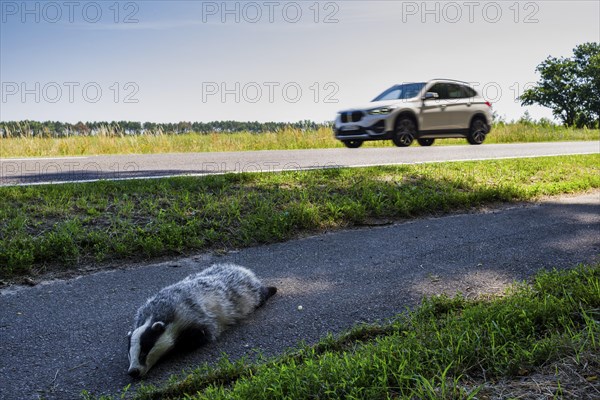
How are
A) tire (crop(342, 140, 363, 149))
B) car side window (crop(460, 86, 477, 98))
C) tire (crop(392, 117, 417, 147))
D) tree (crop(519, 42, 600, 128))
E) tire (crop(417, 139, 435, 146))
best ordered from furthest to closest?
tree (crop(519, 42, 600, 128))
tire (crop(417, 139, 435, 146))
car side window (crop(460, 86, 477, 98))
tire (crop(342, 140, 363, 149))
tire (crop(392, 117, 417, 147))

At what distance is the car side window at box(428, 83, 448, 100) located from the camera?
17188 mm

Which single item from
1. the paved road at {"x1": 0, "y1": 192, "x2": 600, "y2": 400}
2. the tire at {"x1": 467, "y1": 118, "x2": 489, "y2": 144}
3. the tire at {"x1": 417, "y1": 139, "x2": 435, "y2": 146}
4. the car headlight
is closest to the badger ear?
the paved road at {"x1": 0, "y1": 192, "x2": 600, "y2": 400}

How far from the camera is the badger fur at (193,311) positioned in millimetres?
3867

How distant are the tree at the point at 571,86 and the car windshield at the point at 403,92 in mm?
45885

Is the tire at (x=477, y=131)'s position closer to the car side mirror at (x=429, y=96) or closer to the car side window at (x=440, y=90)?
the car side window at (x=440, y=90)

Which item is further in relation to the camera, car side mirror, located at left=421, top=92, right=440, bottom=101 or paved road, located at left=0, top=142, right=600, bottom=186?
car side mirror, located at left=421, top=92, right=440, bottom=101

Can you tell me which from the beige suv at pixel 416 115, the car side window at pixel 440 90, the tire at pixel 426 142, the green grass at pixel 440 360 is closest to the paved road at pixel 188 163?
the beige suv at pixel 416 115

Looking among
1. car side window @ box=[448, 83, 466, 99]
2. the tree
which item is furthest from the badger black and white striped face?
the tree

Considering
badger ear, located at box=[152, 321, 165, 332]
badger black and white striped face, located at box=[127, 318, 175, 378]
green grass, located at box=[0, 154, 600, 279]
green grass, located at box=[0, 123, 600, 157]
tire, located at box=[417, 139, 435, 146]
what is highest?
green grass, located at box=[0, 123, 600, 157]

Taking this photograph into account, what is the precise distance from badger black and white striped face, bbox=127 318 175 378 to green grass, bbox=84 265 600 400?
0.80 feet

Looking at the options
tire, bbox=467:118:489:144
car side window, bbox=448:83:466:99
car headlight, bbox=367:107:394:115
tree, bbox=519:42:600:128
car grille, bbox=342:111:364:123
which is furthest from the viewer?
tree, bbox=519:42:600:128

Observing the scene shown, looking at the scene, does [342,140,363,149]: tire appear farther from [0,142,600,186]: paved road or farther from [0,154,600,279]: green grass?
[0,154,600,279]: green grass

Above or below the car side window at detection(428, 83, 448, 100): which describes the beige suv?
below

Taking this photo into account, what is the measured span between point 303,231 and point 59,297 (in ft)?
9.79
